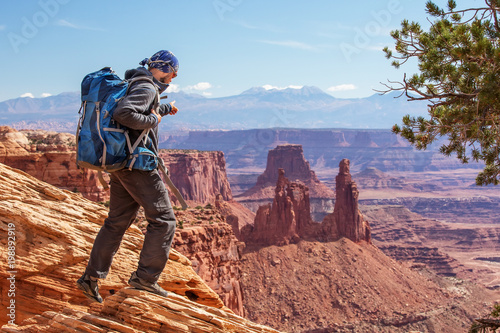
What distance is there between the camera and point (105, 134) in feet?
19.1

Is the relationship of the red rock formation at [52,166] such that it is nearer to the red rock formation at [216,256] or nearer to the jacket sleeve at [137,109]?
the red rock formation at [216,256]

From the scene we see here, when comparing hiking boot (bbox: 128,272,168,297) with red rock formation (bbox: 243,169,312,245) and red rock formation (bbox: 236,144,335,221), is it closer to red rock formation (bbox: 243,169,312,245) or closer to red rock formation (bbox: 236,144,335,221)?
red rock formation (bbox: 243,169,312,245)

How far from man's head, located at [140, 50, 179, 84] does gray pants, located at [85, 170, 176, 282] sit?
1.20 meters

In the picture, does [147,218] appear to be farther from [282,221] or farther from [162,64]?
[282,221]

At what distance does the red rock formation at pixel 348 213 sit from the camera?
191 feet

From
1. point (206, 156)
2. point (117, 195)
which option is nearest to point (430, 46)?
point (117, 195)

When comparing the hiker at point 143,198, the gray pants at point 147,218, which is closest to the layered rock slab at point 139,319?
the hiker at point 143,198

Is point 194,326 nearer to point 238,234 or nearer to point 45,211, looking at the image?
point 45,211

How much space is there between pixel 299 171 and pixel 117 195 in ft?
374

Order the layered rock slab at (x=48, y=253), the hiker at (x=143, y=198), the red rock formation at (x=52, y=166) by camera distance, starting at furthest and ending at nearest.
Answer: the red rock formation at (x=52, y=166)
the layered rock slab at (x=48, y=253)
the hiker at (x=143, y=198)

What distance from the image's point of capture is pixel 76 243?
25.9ft

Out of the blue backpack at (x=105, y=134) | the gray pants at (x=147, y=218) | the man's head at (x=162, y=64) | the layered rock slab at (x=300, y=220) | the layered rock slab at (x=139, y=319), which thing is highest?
the man's head at (x=162, y=64)

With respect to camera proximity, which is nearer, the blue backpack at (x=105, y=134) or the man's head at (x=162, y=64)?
the blue backpack at (x=105, y=134)

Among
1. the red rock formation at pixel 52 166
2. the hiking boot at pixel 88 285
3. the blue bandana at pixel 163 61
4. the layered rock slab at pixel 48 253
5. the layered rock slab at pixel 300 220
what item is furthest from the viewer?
the layered rock slab at pixel 300 220
